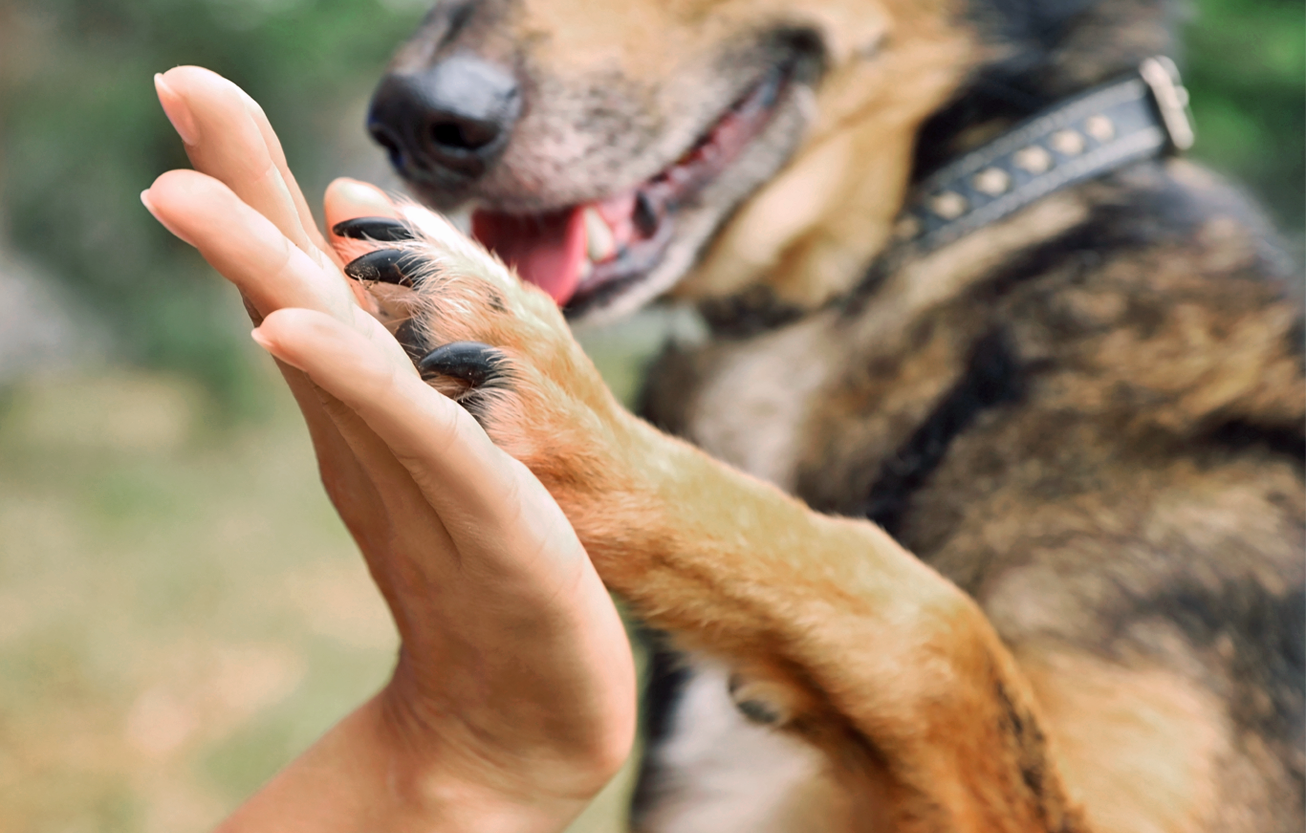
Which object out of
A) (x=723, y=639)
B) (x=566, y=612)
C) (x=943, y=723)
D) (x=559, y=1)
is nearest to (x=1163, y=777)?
(x=943, y=723)

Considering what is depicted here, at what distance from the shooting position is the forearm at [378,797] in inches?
27.7

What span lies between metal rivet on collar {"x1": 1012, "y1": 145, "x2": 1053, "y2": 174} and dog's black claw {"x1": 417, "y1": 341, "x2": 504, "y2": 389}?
30.3 inches

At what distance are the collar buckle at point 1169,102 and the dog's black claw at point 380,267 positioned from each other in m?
0.91

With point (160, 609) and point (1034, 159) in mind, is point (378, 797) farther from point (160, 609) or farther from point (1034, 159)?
point (160, 609)

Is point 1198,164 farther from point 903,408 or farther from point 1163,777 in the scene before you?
point 1163,777

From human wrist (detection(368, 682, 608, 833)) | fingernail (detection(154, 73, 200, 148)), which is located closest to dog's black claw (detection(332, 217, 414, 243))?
fingernail (detection(154, 73, 200, 148))

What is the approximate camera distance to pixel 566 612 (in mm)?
575

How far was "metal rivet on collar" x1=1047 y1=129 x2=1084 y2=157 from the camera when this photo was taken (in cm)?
108

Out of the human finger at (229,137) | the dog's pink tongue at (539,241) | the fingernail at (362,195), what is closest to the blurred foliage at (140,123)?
the dog's pink tongue at (539,241)

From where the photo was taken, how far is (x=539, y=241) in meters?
1.15

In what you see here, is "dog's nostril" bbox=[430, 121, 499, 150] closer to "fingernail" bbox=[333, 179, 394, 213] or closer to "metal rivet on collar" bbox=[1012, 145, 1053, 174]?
"fingernail" bbox=[333, 179, 394, 213]

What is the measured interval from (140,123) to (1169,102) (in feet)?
13.6

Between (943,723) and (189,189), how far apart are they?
0.64 m

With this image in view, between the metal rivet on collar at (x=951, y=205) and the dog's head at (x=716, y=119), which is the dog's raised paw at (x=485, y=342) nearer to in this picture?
the dog's head at (x=716, y=119)
